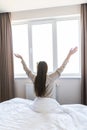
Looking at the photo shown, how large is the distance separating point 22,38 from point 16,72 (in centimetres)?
78

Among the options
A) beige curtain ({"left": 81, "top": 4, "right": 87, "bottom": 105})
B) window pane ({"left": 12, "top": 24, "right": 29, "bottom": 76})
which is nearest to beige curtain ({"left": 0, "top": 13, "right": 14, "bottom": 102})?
window pane ({"left": 12, "top": 24, "right": 29, "bottom": 76})

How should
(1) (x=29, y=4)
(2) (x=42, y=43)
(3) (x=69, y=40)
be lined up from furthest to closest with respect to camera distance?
(2) (x=42, y=43), (3) (x=69, y=40), (1) (x=29, y=4)

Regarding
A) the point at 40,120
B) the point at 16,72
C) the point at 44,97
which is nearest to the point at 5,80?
the point at 16,72

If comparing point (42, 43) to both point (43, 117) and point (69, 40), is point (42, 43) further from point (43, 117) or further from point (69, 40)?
point (43, 117)

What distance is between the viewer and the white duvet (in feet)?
4.76

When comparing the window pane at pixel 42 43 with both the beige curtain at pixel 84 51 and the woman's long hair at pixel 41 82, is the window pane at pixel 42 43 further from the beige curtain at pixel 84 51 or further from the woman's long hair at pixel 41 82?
the woman's long hair at pixel 41 82

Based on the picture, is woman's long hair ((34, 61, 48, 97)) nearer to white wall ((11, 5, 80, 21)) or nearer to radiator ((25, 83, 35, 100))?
radiator ((25, 83, 35, 100))

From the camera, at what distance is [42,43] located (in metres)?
3.76

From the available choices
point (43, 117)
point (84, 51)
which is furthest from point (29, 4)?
point (43, 117)

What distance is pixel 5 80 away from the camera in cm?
372

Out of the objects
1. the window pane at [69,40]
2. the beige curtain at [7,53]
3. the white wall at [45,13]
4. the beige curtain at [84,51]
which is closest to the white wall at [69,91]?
the beige curtain at [84,51]

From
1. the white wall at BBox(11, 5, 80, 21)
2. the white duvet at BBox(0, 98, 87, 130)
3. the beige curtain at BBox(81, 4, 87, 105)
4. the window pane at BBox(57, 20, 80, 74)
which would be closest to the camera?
the white duvet at BBox(0, 98, 87, 130)

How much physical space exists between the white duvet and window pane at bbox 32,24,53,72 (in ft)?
5.93

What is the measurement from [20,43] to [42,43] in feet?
1.69
